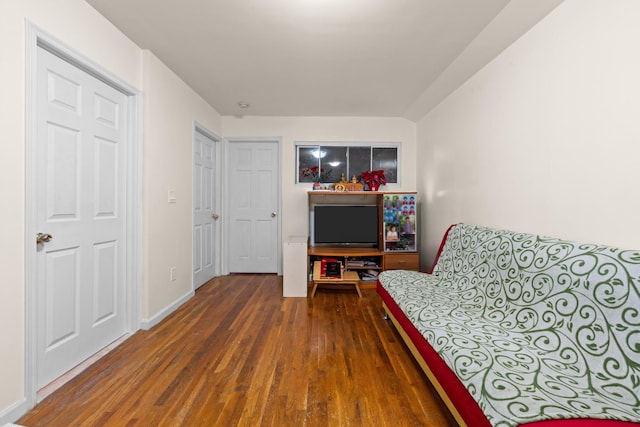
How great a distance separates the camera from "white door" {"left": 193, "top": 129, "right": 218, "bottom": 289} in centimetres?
372

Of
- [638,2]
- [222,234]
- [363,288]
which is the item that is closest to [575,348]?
[638,2]

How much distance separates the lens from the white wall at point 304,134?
4422 mm

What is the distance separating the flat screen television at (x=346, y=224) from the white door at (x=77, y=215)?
236 centimetres

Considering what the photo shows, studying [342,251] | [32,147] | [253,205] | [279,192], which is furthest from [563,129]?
[253,205]

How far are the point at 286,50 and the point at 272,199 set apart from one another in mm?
2358

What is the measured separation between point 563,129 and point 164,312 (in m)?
3.48

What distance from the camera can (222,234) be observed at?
4.44 meters

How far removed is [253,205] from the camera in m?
4.53

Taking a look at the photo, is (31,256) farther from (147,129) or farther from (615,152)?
(615,152)

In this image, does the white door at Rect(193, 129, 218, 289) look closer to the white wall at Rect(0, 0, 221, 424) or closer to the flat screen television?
the white wall at Rect(0, 0, 221, 424)

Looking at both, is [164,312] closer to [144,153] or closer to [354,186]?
[144,153]

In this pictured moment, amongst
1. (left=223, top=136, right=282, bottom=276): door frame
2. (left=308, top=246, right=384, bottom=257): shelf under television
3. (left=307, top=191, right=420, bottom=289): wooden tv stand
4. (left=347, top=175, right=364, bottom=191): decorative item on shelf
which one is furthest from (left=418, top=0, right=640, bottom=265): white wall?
(left=223, top=136, right=282, bottom=276): door frame

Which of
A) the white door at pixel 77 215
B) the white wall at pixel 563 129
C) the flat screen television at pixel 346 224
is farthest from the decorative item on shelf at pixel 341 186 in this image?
the white door at pixel 77 215

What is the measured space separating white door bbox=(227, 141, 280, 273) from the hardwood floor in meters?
1.63
